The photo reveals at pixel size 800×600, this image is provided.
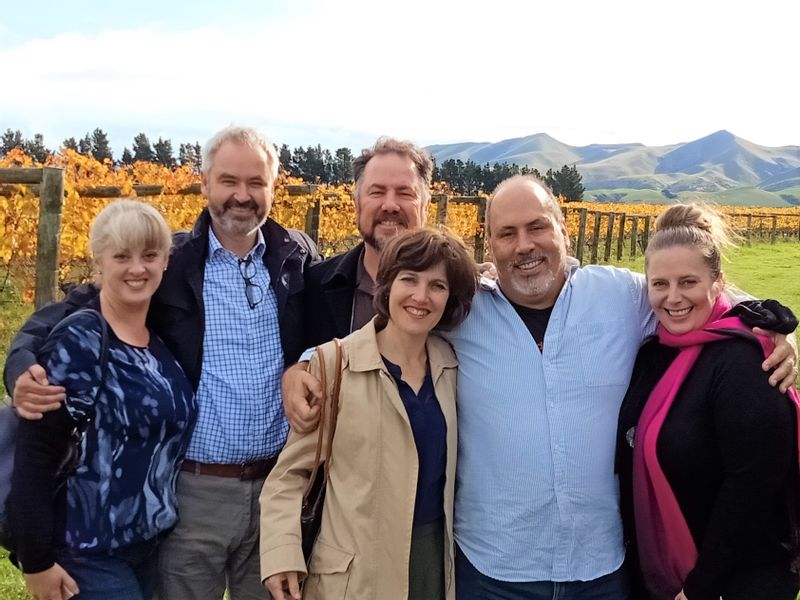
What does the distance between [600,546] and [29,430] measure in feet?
5.86

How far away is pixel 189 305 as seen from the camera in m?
2.54

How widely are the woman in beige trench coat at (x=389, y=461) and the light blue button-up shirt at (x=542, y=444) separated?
10 cm

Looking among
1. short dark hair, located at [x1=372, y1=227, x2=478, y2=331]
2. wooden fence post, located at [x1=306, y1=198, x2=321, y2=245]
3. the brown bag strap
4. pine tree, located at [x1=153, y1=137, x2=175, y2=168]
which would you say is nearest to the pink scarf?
short dark hair, located at [x1=372, y1=227, x2=478, y2=331]

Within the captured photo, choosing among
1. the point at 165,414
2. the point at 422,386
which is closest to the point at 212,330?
the point at 165,414

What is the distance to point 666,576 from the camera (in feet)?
7.54

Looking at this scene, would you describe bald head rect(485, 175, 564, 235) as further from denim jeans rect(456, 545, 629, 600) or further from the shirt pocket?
denim jeans rect(456, 545, 629, 600)

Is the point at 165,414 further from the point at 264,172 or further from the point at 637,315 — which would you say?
the point at 637,315

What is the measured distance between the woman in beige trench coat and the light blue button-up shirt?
0.32 ft

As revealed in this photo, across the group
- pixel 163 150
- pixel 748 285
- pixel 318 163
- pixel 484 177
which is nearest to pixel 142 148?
pixel 163 150

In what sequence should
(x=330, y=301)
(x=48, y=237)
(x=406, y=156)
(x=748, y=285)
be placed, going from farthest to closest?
(x=748, y=285) < (x=48, y=237) < (x=406, y=156) < (x=330, y=301)

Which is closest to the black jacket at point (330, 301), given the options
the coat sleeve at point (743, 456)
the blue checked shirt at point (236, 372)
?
the blue checked shirt at point (236, 372)

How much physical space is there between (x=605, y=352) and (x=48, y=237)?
5.47 metres

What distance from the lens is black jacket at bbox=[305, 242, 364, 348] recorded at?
2.80 m

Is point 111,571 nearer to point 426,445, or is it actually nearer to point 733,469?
point 426,445
